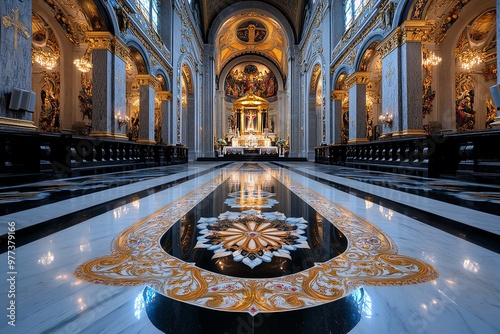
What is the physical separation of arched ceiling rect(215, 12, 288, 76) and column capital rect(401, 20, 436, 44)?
17122 mm

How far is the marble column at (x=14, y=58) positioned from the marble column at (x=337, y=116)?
11.6 meters

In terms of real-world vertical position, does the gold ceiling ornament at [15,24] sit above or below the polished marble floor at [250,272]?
above

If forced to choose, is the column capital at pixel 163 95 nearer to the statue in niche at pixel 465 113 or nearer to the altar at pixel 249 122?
the altar at pixel 249 122

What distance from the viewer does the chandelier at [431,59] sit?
32.9ft

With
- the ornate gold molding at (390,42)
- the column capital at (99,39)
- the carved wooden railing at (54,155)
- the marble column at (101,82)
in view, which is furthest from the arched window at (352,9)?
the carved wooden railing at (54,155)

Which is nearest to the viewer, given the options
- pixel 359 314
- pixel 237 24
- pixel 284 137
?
pixel 359 314

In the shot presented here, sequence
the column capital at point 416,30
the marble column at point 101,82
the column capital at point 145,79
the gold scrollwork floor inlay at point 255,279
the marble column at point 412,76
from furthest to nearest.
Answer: the column capital at point 145,79
the marble column at point 101,82
the marble column at point 412,76
the column capital at point 416,30
the gold scrollwork floor inlay at point 255,279

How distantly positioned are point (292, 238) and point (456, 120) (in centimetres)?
1424

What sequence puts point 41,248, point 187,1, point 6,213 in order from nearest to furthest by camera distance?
point 41,248, point 6,213, point 187,1

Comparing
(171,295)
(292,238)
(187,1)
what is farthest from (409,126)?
(187,1)

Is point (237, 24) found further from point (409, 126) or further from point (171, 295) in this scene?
point (171, 295)

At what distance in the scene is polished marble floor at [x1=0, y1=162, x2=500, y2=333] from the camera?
2.05ft

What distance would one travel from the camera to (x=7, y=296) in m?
0.75

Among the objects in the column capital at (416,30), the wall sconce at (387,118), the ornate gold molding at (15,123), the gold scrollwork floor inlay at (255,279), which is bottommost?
the gold scrollwork floor inlay at (255,279)
